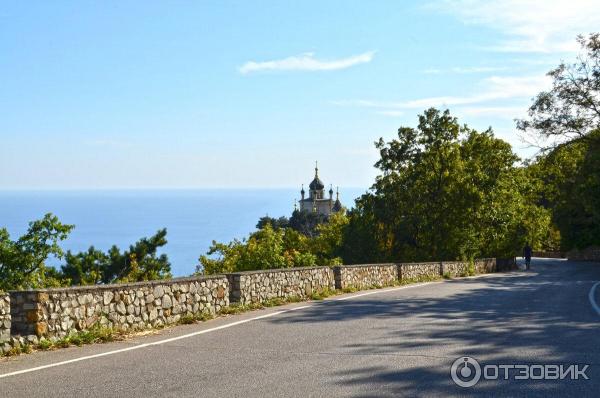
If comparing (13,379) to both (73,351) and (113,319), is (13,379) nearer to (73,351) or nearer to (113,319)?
(73,351)

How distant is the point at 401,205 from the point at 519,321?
1544 inches

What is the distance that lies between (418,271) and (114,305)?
17.5 metres

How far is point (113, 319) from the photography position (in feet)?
35.6

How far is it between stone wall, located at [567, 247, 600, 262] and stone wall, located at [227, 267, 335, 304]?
195ft

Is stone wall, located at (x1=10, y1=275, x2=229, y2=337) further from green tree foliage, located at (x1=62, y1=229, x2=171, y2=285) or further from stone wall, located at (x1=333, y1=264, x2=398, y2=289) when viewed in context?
green tree foliage, located at (x1=62, y1=229, x2=171, y2=285)

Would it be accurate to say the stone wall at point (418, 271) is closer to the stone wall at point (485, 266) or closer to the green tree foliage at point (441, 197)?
the stone wall at point (485, 266)

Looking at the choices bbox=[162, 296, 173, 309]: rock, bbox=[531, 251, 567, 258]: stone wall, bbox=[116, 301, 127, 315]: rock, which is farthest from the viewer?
bbox=[531, 251, 567, 258]: stone wall

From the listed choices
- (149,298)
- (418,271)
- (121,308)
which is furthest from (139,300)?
(418,271)

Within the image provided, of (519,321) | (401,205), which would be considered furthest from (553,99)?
(519,321)

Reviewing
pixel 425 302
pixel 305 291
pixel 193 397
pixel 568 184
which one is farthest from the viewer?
pixel 568 184

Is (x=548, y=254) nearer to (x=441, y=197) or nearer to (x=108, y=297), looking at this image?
(x=441, y=197)

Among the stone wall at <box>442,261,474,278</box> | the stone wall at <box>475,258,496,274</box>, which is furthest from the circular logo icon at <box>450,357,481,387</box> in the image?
A: the stone wall at <box>475,258,496,274</box>

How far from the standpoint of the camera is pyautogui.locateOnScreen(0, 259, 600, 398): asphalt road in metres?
6.87

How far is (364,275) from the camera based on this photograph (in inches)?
834
